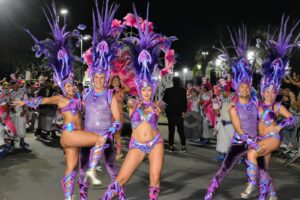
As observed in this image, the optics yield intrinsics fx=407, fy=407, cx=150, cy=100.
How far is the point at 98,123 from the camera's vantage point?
5133 mm

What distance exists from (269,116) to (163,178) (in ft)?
8.09

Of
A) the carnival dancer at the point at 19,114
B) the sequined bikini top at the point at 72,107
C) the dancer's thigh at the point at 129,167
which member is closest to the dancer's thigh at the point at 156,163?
the dancer's thigh at the point at 129,167

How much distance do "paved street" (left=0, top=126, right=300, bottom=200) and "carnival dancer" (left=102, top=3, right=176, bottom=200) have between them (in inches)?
49.2

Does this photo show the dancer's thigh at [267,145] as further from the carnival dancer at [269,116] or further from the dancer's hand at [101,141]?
the dancer's hand at [101,141]

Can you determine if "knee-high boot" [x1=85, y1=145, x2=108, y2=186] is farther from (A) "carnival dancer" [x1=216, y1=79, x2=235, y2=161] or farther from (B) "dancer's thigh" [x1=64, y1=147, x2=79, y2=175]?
(A) "carnival dancer" [x1=216, y1=79, x2=235, y2=161]

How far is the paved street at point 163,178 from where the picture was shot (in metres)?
5.97

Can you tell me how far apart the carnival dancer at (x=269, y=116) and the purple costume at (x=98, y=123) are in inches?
69.9

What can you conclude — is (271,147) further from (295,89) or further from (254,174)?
(295,89)

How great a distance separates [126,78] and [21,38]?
18307mm

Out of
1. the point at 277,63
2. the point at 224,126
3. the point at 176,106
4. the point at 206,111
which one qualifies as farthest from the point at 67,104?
the point at 206,111

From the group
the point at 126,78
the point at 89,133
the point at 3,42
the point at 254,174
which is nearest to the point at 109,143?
the point at 89,133

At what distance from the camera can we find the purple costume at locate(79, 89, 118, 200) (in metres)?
5.03

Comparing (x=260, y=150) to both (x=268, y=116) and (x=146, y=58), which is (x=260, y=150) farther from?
(x=146, y=58)

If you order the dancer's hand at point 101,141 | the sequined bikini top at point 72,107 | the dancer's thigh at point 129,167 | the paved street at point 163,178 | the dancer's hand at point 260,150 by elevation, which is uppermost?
the sequined bikini top at point 72,107
